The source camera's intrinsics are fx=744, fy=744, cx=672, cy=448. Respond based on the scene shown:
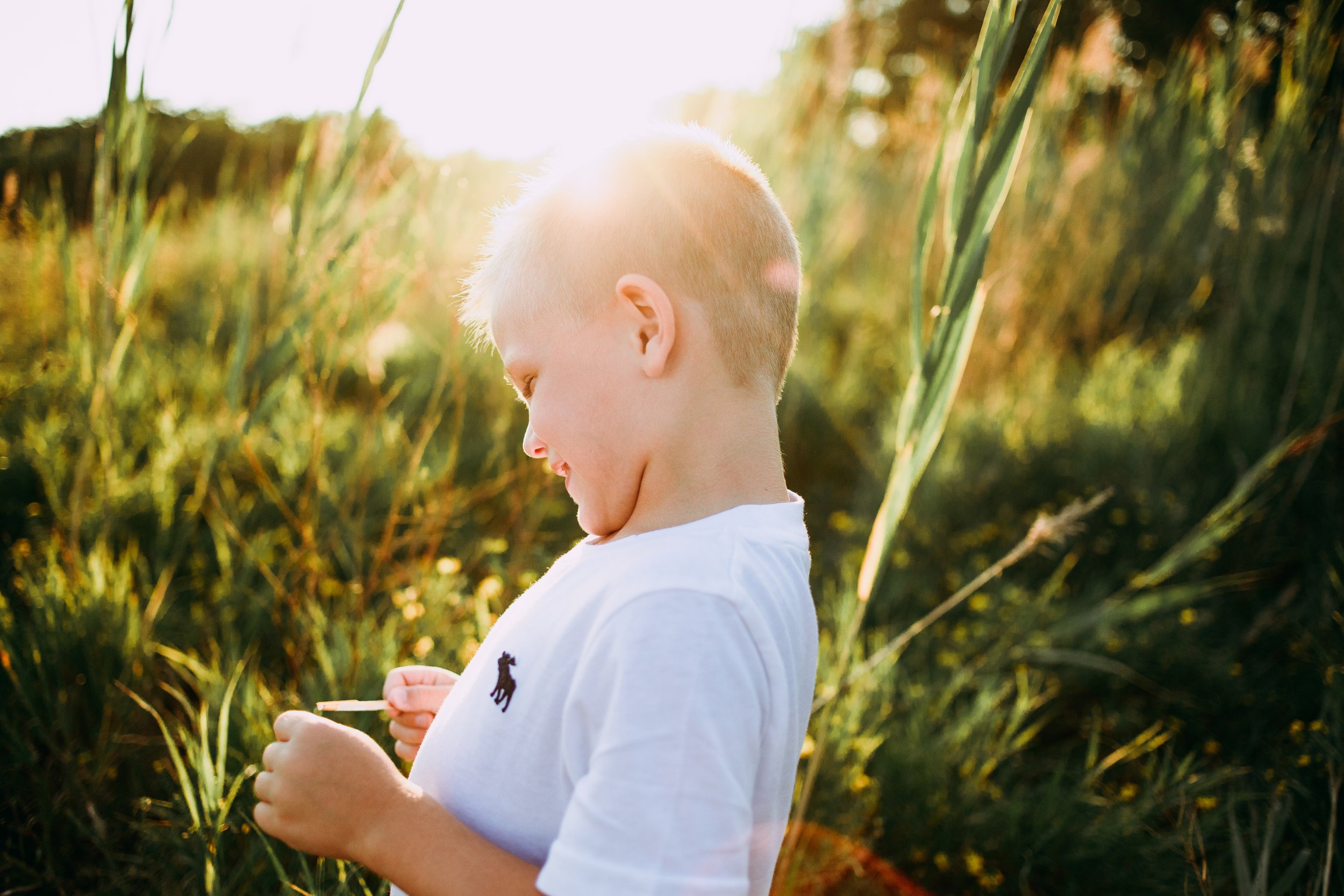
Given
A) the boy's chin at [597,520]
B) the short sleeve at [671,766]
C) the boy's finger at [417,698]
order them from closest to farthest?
the short sleeve at [671,766] → the boy's chin at [597,520] → the boy's finger at [417,698]

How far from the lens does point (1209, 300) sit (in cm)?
432

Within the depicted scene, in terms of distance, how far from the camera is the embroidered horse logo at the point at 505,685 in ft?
2.50

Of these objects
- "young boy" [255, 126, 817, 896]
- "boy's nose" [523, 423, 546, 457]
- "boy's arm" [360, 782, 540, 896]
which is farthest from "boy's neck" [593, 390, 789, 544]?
"boy's arm" [360, 782, 540, 896]

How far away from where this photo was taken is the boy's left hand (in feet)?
2.38

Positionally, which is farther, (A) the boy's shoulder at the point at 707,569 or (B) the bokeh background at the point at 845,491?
(B) the bokeh background at the point at 845,491

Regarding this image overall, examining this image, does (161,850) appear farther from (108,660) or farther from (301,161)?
(301,161)

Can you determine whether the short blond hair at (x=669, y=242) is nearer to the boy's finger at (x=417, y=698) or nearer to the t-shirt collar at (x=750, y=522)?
the t-shirt collar at (x=750, y=522)

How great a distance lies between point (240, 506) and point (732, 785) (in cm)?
237

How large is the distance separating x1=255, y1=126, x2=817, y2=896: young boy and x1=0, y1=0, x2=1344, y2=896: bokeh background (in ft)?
1.40

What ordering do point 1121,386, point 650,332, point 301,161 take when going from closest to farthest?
point 650,332
point 301,161
point 1121,386

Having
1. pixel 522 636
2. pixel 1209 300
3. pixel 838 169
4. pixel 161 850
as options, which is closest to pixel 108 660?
pixel 161 850

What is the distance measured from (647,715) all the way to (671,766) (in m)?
0.04

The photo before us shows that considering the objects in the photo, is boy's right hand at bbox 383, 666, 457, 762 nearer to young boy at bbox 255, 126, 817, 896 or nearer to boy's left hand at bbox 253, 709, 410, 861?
young boy at bbox 255, 126, 817, 896

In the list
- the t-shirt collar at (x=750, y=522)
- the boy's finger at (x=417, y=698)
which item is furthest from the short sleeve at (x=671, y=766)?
the boy's finger at (x=417, y=698)
